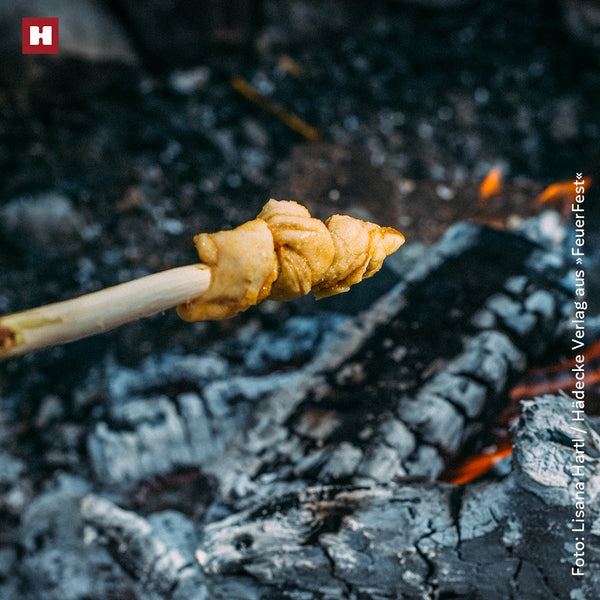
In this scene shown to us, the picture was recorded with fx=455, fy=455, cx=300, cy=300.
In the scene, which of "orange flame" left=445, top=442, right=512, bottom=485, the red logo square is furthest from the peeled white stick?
the red logo square

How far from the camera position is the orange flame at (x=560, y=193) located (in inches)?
136

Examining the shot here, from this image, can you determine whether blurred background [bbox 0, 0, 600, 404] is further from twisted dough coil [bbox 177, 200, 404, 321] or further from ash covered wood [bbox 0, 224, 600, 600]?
twisted dough coil [bbox 177, 200, 404, 321]

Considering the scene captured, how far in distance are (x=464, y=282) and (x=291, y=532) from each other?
1.59 meters

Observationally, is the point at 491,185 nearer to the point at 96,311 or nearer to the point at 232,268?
the point at 232,268

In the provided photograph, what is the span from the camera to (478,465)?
6.78 feet

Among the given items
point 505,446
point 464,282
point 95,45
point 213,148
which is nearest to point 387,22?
point 213,148

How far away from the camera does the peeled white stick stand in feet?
3.85

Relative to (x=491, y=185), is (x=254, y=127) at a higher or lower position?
higher

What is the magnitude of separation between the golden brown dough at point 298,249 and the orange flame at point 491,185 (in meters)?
2.93

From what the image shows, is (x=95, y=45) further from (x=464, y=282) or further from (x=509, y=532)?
(x=509, y=532)

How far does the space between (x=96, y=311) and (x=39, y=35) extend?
3.80 meters

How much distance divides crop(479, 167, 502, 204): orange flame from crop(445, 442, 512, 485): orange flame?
8.31 feet

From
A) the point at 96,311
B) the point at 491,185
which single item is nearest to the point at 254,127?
the point at 491,185

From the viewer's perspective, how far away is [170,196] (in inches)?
148
